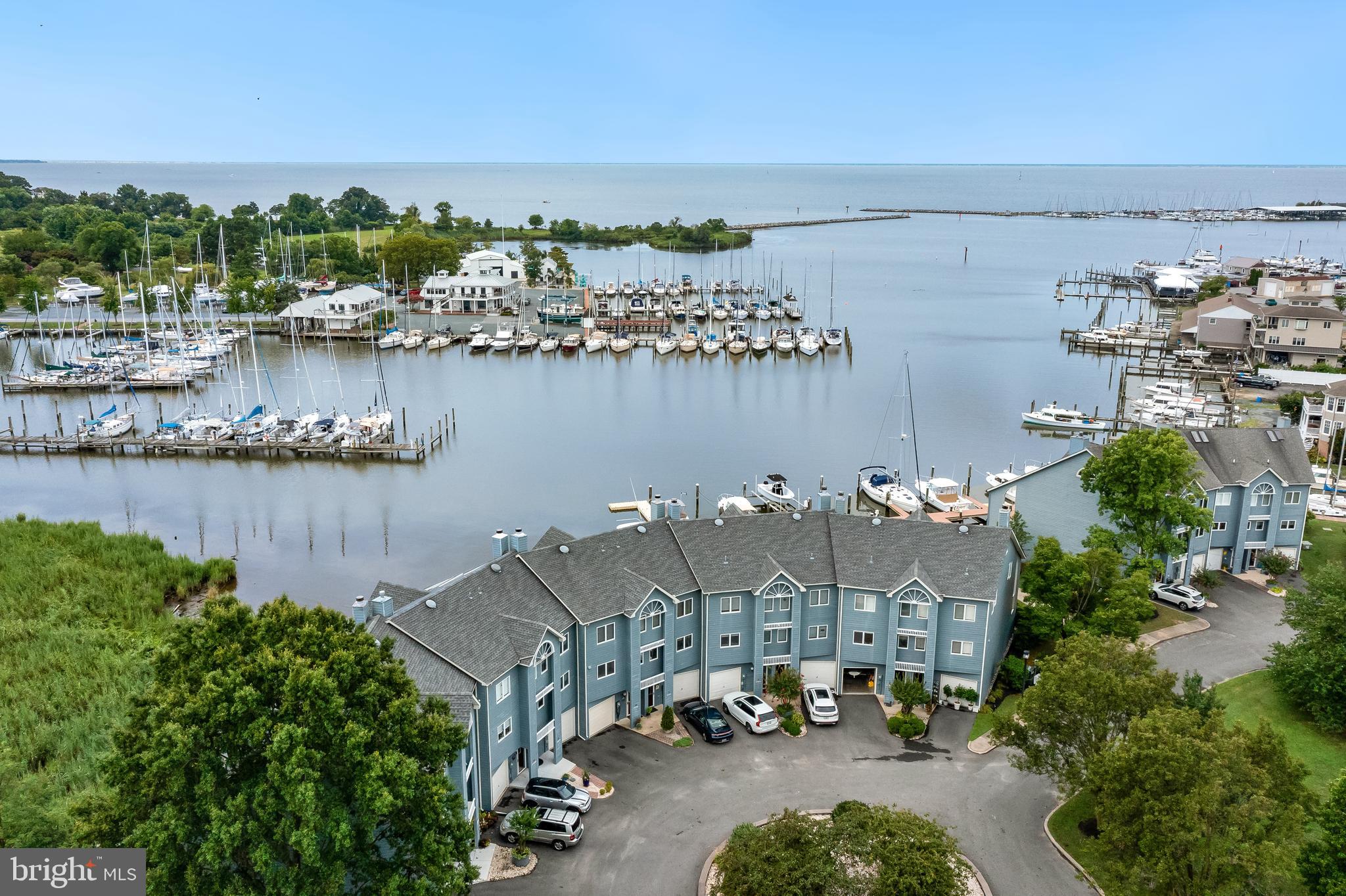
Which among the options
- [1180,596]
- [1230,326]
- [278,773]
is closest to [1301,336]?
[1230,326]

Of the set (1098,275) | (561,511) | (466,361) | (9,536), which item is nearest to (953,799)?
(561,511)

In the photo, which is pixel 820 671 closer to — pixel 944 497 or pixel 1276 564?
pixel 944 497

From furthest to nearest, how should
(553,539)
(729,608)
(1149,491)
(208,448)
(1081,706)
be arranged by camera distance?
(208,448) → (1149,491) → (553,539) → (729,608) → (1081,706)

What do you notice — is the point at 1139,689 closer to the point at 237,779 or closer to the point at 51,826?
the point at 237,779

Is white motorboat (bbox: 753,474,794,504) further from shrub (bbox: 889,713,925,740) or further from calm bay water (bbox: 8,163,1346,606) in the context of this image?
shrub (bbox: 889,713,925,740)

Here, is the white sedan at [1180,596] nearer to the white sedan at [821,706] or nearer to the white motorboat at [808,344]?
the white sedan at [821,706]

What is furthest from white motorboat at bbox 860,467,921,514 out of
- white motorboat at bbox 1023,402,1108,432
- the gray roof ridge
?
the gray roof ridge

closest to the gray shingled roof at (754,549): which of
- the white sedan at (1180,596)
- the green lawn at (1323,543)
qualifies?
the white sedan at (1180,596)
